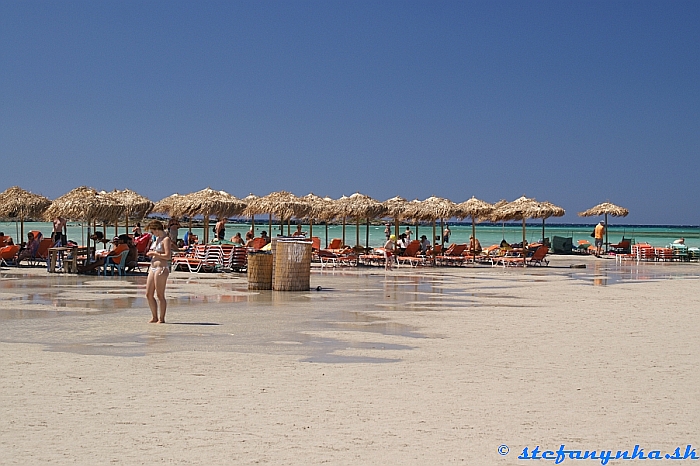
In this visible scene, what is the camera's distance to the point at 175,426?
5082 mm

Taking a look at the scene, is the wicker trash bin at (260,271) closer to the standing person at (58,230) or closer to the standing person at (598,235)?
the standing person at (58,230)

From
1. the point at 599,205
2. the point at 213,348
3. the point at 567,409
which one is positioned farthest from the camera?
the point at 599,205

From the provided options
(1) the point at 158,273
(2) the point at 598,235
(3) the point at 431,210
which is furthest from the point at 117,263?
(2) the point at 598,235

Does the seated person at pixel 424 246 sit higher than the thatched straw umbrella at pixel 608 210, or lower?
lower

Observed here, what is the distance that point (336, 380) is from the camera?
6531mm

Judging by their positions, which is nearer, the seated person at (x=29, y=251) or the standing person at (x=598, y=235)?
the seated person at (x=29, y=251)

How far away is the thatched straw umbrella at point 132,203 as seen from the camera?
2383 cm

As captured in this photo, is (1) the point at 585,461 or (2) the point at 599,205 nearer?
(1) the point at 585,461

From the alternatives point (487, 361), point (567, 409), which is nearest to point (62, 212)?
point (487, 361)

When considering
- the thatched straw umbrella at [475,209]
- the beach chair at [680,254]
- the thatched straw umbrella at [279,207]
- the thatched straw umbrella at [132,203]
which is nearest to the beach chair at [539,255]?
the thatched straw umbrella at [475,209]

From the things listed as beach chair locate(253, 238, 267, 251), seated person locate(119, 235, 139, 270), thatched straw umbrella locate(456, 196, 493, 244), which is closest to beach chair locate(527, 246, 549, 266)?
thatched straw umbrella locate(456, 196, 493, 244)

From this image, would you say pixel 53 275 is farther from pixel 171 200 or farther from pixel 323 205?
pixel 323 205

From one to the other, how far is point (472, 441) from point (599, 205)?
1235 inches

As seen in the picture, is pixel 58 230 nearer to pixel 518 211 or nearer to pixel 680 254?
pixel 518 211
